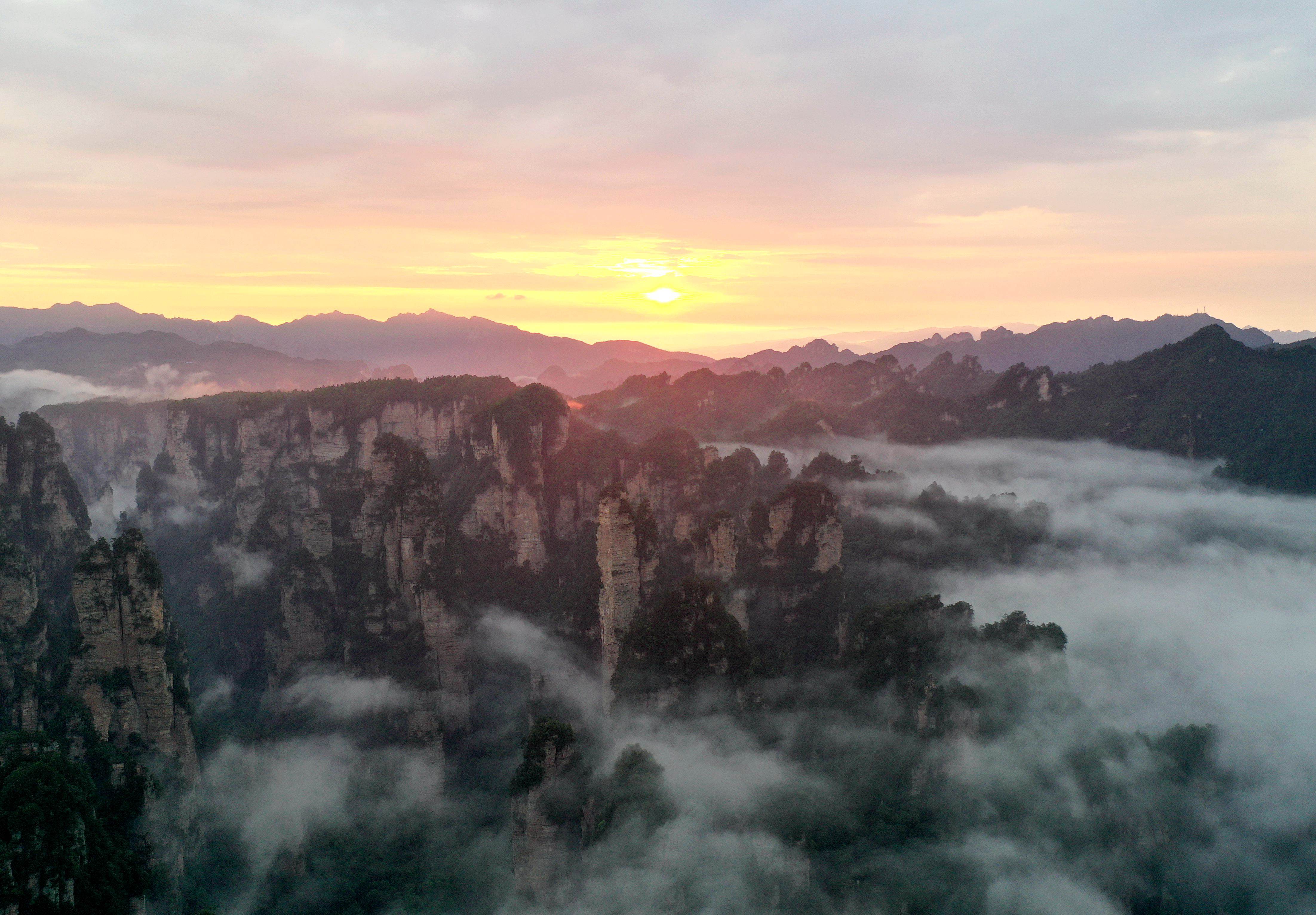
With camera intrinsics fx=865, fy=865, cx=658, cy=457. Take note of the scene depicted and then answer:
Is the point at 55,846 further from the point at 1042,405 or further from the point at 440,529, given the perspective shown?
the point at 1042,405

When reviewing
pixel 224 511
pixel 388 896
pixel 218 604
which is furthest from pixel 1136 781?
pixel 224 511

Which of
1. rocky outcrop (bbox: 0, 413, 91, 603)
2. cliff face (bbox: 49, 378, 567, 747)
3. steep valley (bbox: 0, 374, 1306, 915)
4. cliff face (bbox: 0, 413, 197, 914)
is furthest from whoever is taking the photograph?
rocky outcrop (bbox: 0, 413, 91, 603)

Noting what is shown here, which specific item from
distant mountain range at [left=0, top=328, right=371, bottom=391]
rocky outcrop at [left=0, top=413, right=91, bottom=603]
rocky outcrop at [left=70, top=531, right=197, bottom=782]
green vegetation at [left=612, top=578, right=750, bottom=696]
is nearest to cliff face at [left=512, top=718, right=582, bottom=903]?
green vegetation at [left=612, top=578, right=750, bottom=696]

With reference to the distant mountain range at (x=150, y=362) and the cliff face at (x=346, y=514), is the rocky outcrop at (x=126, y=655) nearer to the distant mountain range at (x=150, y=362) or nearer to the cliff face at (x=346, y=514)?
the cliff face at (x=346, y=514)

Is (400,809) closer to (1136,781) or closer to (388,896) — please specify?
(388,896)

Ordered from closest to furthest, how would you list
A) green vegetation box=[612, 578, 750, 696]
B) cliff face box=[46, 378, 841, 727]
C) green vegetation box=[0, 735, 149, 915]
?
1. green vegetation box=[0, 735, 149, 915]
2. green vegetation box=[612, 578, 750, 696]
3. cliff face box=[46, 378, 841, 727]

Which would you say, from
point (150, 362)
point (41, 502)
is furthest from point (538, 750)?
point (150, 362)

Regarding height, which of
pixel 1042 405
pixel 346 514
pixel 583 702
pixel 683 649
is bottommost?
pixel 583 702

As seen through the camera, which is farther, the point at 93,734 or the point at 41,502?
the point at 41,502

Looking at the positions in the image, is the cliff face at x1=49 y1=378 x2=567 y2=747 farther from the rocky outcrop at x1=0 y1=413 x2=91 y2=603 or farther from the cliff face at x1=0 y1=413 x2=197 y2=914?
the cliff face at x1=0 y1=413 x2=197 y2=914
